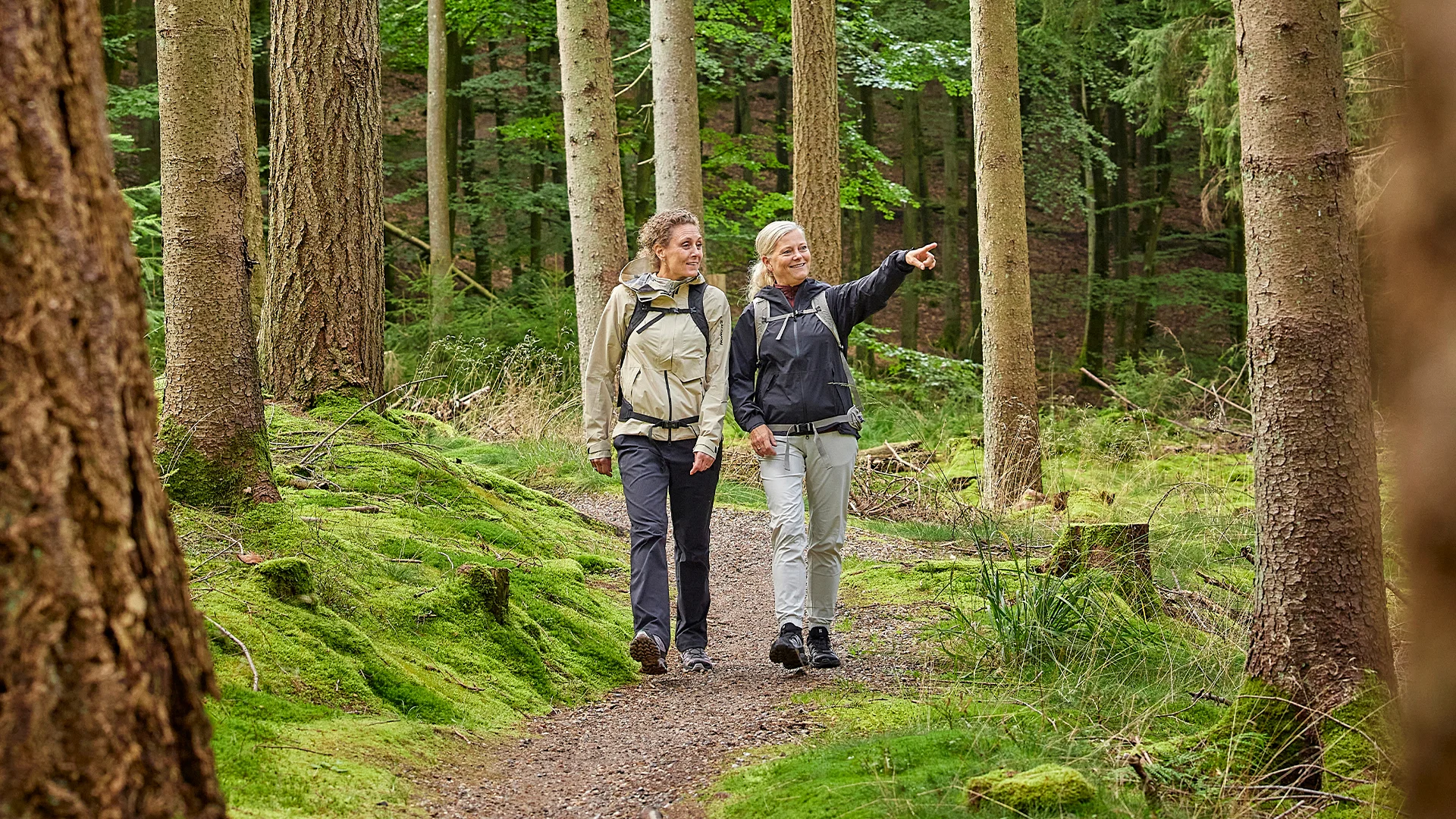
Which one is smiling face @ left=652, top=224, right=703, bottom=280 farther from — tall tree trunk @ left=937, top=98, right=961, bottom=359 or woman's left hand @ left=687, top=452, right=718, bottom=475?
tall tree trunk @ left=937, top=98, right=961, bottom=359

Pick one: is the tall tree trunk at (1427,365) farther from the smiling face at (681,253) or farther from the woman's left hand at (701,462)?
the smiling face at (681,253)

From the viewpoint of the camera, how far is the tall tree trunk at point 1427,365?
1.00m

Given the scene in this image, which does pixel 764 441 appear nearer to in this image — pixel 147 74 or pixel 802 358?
pixel 802 358

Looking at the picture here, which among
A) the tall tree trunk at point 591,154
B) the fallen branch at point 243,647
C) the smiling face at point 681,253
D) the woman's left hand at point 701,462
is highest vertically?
the tall tree trunk at point 591,154

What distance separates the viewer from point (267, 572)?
4.49m

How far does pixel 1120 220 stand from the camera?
28453 mm

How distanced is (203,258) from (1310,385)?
4250mm

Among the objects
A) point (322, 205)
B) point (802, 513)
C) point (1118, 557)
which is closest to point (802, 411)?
point (802, 513)

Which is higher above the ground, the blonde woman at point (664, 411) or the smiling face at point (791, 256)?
the smiling face at point (791, 256)

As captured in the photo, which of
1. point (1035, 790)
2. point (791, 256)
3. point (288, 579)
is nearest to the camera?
point (1035, 790)

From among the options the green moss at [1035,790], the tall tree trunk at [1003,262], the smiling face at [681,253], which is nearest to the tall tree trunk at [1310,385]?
the green moss at [1035,790]

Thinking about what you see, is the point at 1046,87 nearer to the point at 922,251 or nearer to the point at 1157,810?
the point at 922,251

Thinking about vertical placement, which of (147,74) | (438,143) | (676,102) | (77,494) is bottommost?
(77,494)

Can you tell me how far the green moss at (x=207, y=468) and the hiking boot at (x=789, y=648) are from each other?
243 cm
